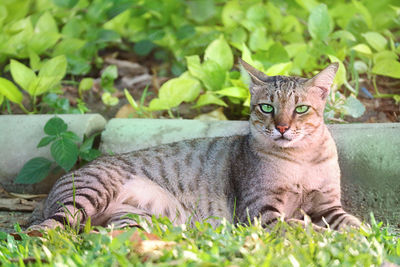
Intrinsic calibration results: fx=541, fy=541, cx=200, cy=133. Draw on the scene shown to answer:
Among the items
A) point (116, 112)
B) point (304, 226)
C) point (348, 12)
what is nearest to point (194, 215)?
point (304, 226)

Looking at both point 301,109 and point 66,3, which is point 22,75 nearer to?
point 66,3

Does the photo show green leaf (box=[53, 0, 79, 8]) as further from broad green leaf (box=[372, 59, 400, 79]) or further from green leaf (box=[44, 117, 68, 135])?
broad green leaf (box=[372, 59, 400, 79])

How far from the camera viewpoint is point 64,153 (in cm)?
416

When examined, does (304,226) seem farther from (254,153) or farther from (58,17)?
(58,17)

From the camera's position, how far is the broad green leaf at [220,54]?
478 centimetres

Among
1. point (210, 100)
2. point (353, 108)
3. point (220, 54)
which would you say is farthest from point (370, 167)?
point (220, 54)

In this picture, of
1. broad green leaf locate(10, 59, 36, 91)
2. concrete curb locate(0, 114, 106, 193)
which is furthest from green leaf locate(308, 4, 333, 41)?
broad green leaf locate(10, 59, 36, 91)

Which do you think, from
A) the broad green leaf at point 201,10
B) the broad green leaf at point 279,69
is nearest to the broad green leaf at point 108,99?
the broad green leaf at point 201,10

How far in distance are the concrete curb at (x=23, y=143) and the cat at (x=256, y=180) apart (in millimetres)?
830

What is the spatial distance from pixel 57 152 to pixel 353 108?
232 centimetres

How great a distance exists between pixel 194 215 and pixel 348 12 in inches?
115

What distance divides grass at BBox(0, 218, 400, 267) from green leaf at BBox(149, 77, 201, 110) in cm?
185

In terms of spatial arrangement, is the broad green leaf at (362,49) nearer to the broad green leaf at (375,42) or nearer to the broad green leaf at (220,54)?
the broad green leaf at (375,42)

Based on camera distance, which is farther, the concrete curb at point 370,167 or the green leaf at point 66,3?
the green leaf at point 66,3
